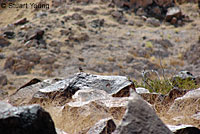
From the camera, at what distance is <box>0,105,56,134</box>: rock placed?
1691 mm

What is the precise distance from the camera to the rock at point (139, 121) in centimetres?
172

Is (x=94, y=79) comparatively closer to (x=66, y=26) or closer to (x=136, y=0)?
(x=66, y=26)

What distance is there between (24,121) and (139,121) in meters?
0.72

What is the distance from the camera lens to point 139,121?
68.1 inches

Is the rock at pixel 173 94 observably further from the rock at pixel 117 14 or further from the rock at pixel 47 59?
the rock at pixel 117 14

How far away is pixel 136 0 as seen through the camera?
23.2 meters

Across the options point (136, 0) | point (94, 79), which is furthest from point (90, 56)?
point (94, 79)

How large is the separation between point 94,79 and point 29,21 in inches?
701

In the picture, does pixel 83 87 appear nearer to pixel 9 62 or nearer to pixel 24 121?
pixel 24 121

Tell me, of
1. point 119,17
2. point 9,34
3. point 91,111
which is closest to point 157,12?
point 119,17

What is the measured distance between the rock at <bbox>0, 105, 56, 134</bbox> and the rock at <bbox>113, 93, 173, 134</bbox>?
1.64ft

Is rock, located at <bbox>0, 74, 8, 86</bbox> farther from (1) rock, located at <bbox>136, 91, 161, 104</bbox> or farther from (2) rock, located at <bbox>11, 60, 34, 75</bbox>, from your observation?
(1) rock, located at <bbox>136, 91, 161, 104</bbox>

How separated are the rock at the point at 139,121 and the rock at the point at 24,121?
0.50 m

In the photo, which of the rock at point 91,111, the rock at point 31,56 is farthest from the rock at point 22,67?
the rock at point 91,111
